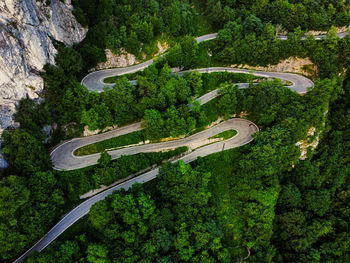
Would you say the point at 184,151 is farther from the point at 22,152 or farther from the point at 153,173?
the point at 22,152

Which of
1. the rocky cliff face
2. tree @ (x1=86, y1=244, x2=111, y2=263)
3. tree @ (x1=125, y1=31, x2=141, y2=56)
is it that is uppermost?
tree @ (x1=125, y1=31, x2=141, y2=56)

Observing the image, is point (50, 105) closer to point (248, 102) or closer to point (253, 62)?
point (248, 102)

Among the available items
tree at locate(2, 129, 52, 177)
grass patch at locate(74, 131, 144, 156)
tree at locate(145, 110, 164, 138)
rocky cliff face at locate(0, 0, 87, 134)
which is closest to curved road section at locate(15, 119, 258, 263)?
tree at locate(145, 110, 164, 138)

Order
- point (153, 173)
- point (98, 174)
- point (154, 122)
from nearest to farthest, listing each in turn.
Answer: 1. point (98, 174)
2. point (154, 122)
3. point (153, 173)

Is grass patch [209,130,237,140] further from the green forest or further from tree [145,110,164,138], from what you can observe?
tree [145,110,164,138]

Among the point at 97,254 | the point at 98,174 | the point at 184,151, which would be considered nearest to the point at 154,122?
the point at 184,151

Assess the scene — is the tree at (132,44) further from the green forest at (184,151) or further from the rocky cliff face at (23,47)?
the rocky cliff face at (23,47)
